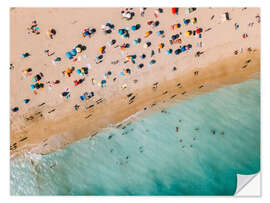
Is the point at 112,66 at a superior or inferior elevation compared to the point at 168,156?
superior

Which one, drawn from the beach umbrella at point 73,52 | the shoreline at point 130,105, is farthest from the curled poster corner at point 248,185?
the beach umbrella at point 73,52

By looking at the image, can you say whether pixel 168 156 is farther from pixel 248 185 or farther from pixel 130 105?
pixel 248 185

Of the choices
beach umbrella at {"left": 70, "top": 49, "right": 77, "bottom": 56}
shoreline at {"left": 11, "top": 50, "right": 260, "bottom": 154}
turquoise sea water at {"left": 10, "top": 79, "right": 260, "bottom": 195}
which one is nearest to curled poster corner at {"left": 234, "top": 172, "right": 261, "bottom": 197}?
turquoise sea water at {"left": 10, "top": 79, "right": 260, "bottom": 195}

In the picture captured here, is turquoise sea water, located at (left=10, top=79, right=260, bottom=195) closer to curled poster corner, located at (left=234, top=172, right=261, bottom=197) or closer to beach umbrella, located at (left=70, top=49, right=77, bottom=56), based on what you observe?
curled poster corner, located at (left=234, top=172, right=261, bottom=197)

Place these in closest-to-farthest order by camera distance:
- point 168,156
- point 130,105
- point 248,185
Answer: point 248,185 < point 168,156 < point 130,105

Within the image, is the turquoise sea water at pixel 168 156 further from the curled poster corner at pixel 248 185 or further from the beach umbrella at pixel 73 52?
the beach umbrella at pixel 73 52

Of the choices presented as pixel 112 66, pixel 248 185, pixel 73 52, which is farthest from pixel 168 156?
pixel 73 52
